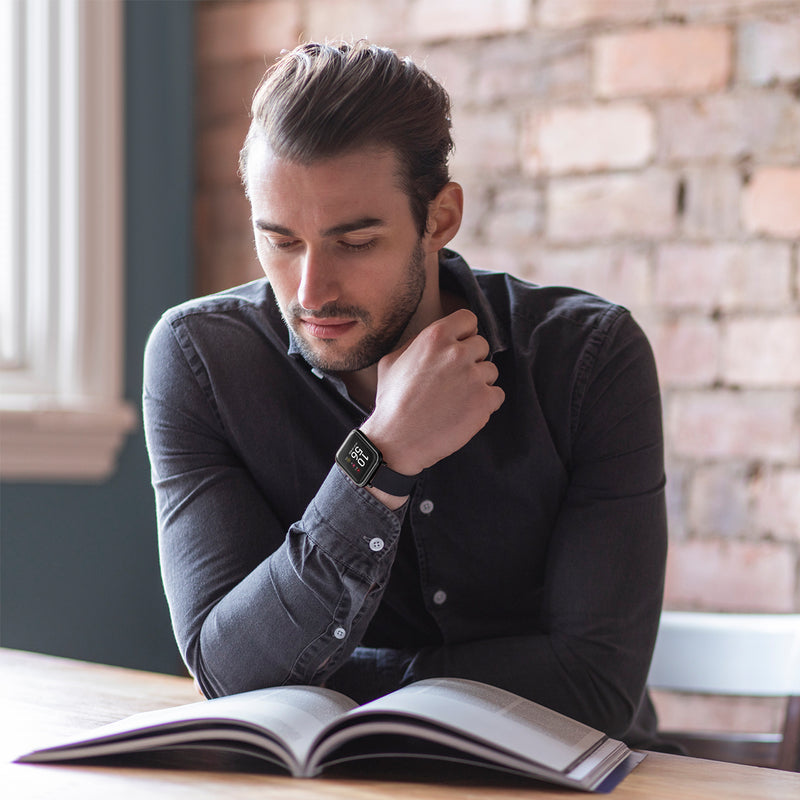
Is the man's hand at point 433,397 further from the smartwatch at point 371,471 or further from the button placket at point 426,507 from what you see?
the button placket at point 426,507

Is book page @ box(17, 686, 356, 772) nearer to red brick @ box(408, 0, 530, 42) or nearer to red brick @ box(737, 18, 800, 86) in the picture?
red brick @ box(737, 18, 800, 86)

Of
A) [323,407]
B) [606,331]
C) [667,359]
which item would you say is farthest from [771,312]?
[323,407]

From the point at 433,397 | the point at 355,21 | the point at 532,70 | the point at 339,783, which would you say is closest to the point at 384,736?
the point at 339,783

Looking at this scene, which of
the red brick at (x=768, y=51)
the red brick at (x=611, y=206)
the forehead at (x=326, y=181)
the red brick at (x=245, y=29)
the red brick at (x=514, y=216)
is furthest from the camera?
the red brick at (x=245, y=29)

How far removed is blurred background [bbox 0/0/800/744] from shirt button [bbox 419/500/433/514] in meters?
0.77

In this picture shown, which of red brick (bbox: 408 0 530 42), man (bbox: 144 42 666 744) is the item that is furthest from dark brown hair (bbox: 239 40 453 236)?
red brick (bbox: 408 0 530 42)

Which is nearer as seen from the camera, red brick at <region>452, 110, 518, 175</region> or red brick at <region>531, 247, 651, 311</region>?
red brick at <region>531, 247, 651, 311</region>

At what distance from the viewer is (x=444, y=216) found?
1331 millimetres

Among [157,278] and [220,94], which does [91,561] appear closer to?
[157,278]

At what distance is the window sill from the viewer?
194cm

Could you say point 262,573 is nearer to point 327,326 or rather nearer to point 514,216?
point 327,326

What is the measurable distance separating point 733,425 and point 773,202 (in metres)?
0.39

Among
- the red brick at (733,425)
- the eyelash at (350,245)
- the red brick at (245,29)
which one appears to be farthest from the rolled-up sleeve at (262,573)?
the red brick at (245,29)

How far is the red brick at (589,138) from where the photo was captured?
1.91m
